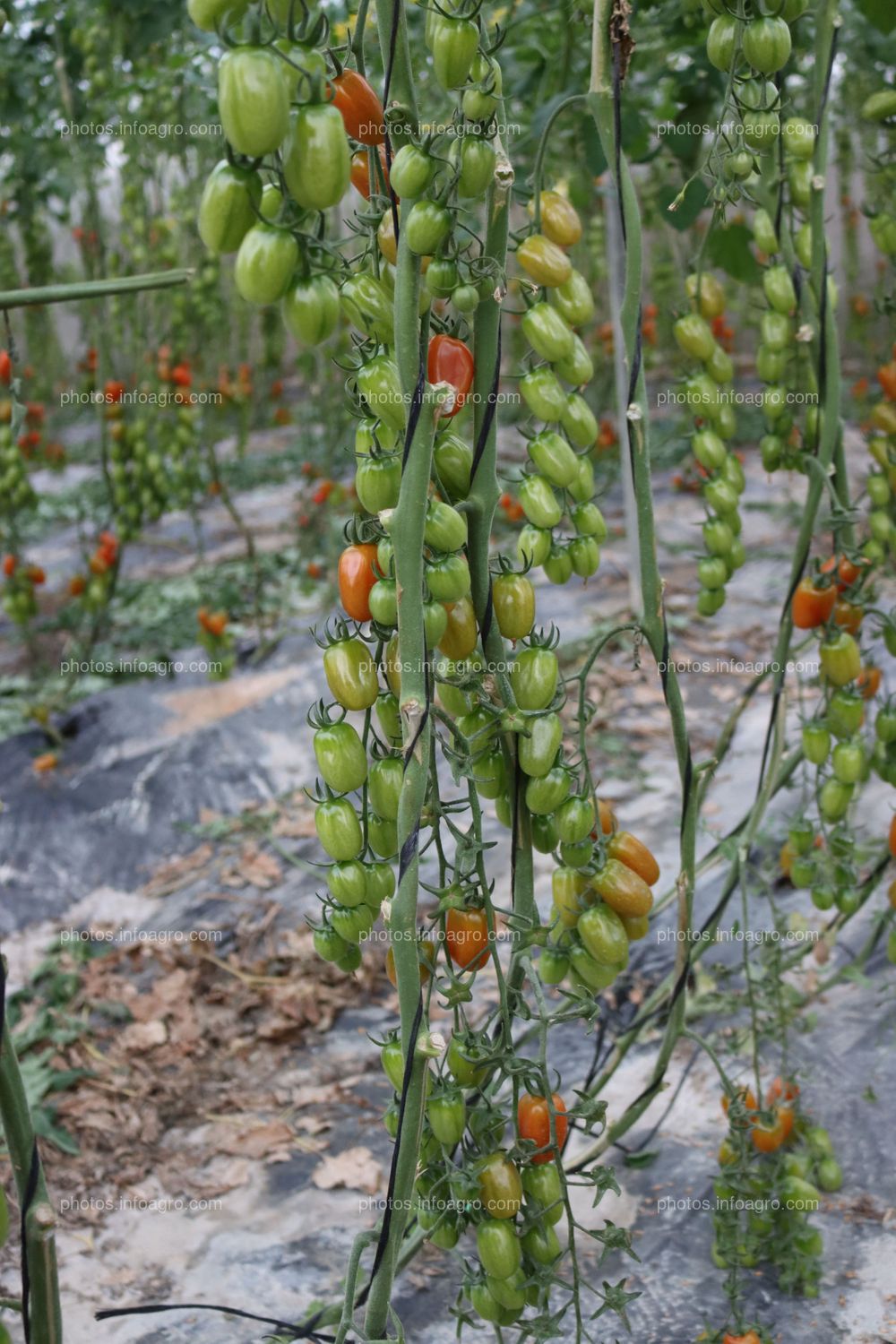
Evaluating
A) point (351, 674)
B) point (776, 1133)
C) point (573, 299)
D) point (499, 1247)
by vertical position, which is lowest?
point (776, 1133)

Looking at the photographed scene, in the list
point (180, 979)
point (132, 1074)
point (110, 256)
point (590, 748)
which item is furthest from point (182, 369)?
point (132, 1074)

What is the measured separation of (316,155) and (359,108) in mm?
232

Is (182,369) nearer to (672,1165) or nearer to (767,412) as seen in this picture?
(767,412)

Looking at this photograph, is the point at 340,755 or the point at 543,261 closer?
the point at 340,755

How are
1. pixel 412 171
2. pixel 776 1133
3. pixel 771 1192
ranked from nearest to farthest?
pixel 412 171 → pixel 771 1192 → pixel 776 1133

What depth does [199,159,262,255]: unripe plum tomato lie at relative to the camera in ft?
2.04

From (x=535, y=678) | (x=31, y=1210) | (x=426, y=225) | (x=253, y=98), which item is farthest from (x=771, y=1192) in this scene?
(x=253, y=98)

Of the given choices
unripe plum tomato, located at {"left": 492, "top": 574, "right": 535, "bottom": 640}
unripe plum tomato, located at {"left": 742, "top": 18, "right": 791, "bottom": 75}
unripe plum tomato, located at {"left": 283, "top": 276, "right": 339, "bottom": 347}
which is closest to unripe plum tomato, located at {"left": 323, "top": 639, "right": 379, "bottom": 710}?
unripe plum tomato, located at {"left": 492, "top": 574, "right": 535, "bottom": 640}

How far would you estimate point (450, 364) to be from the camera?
88cm

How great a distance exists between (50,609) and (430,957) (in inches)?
180

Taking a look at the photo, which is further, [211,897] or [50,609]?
[50,609]

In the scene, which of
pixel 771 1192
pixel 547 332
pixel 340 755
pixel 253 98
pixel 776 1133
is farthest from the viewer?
pixel 776 1133

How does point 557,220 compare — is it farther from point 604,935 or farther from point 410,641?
point 604,935

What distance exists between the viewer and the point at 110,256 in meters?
4.00
